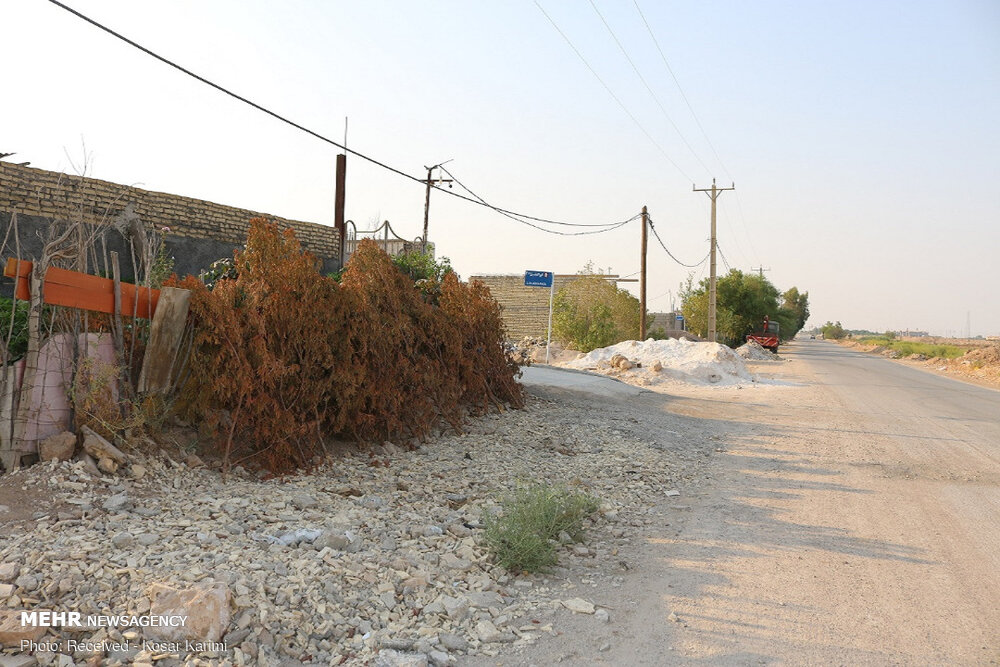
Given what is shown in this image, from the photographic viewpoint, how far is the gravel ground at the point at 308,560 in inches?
145

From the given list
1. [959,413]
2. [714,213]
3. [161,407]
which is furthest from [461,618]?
[714,213]

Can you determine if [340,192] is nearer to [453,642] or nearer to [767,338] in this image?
[453,642]

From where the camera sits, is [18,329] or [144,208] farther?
[144,208]

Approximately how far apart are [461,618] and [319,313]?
12.6 ft

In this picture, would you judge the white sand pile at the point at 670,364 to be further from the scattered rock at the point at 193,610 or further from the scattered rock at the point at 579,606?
the scattered rock at the point at 193,610

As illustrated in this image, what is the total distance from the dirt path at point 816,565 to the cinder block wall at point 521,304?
28305mm

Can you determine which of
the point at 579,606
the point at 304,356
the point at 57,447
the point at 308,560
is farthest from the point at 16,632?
the point at 304,356

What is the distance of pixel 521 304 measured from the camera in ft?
129

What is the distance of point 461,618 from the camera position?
4.12 meters

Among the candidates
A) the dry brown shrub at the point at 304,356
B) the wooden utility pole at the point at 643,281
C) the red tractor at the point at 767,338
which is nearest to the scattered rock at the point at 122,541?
the dry brown shrub at the point at 304,356

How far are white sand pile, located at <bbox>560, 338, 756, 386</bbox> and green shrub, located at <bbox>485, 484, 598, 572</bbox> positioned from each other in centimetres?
1498

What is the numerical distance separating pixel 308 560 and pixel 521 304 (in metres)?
35.1

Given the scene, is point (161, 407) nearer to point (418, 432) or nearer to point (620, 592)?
point (418, 432)

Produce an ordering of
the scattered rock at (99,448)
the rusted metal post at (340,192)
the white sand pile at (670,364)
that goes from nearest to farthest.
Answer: the scattered rock at (99,448) < the rusted metal post at (340,192) < the white sand pile at (670,364)
